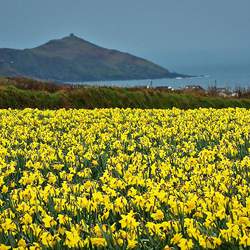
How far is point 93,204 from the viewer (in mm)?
5406

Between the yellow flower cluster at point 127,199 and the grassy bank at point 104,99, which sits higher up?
the grassy bank at point 104,99

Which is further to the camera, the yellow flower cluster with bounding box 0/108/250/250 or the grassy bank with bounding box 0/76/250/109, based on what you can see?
the grassy bank with bounding box 0/76/250/109

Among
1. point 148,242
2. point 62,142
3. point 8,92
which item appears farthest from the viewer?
point 8,92

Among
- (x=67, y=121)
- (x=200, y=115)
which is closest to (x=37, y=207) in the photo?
(x=67, y=121)

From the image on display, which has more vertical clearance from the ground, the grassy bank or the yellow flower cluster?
the grassy bank

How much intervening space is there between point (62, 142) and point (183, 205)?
6.12 meters

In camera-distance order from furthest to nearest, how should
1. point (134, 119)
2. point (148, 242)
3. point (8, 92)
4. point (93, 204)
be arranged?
point (8, 92) → point (134, 119) → point (93, 204) → point (148, 242)

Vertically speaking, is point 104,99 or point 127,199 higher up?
point 104,99

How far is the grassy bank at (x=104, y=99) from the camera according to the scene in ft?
82.0

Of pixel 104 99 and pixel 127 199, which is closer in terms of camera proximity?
pixel 127 199

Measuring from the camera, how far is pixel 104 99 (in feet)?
84.0

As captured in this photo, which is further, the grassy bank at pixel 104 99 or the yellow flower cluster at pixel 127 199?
the grassy bank at pixel 104 99

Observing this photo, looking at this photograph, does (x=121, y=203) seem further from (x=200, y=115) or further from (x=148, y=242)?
(x=200, y=115)

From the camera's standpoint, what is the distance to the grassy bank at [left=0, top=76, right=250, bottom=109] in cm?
2498
